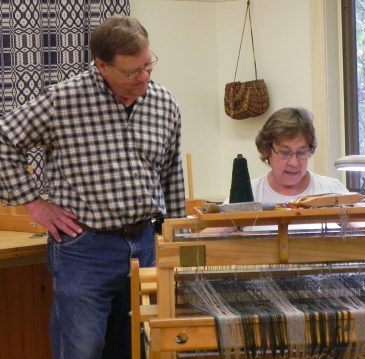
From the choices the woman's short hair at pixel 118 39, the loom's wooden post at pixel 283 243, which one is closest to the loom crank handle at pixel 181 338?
the loom's wooden post at pixel 283 243

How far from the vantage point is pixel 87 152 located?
87.4 inches

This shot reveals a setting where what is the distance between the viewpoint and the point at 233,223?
1.70 m

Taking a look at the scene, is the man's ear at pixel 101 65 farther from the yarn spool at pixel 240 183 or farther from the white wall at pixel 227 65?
the white wall at pixel 227 65

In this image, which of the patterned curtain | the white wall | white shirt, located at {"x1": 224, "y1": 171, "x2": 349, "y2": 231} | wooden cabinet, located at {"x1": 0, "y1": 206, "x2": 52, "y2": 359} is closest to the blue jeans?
white shirt, located at {"x1": 224, "y1": 171, "x2": 349, "y2": 231}

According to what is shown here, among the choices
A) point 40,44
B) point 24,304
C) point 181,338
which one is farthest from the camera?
point 40,44

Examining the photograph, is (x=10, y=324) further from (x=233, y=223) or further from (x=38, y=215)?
(x=233, y=223)

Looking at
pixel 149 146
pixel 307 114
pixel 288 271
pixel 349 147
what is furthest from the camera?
pixel 349 147

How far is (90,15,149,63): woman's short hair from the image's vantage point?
216 centimetres

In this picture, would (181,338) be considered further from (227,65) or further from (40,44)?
(227,65)

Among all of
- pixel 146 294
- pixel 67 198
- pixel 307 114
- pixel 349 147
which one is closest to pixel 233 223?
pixel 146 294

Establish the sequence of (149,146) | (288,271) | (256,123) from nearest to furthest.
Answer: (288,271) → (149,146) → (256,123)

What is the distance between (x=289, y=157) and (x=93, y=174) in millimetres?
688

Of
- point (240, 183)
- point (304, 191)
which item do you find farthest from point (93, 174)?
point (304, 191)

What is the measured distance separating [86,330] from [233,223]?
72 cm
